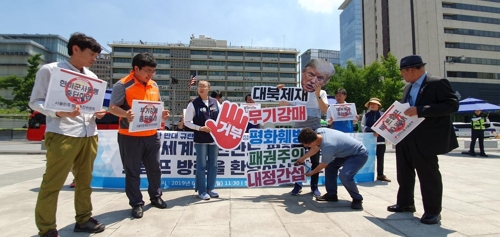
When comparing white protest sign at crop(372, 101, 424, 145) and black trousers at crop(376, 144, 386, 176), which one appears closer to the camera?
white protest sign at crop(372, 101, 424, 145)

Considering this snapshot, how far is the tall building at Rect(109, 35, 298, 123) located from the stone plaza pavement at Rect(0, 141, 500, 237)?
6232 cm

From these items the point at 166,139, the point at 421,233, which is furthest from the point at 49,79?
the point at 421,233

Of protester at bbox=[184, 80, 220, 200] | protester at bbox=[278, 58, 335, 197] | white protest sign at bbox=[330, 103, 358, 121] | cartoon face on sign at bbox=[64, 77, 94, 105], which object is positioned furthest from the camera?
white protest sign at bbox=[330, 103, 358, 121]

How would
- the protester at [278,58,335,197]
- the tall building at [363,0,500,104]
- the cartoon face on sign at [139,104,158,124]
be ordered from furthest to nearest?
the tall building at [363,0,500,104] < the protester at [278,58,335,197] < the cartoon face on sign at [139,104,158,124]

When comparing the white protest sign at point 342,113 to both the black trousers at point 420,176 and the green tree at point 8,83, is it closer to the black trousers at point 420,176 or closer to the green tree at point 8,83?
the black trousers at point 420,176

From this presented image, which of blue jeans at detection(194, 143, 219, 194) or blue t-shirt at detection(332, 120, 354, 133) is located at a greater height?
blue t-shirt at detection(332, 120, 354, 133)

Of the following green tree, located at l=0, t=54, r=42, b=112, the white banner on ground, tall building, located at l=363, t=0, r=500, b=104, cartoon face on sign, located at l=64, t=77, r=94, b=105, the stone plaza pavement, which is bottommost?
the stone plaza pavement

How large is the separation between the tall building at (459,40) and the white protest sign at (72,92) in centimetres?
5404

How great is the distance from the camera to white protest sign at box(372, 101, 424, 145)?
3133mm

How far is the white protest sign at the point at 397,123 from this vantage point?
10.3ft

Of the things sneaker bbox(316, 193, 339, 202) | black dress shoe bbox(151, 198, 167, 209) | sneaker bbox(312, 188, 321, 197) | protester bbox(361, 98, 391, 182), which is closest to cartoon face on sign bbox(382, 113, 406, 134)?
sneaker bbox(316, 193, 339, 202)

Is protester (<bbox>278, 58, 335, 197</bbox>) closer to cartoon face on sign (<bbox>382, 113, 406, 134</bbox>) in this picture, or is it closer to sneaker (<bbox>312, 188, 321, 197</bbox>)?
sneaker (<bbox>312, 188, 321, 197</bbox>)

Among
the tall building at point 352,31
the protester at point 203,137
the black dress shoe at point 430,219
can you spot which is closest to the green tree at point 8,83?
the protester at point 203,137

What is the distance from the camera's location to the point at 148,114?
3246 mm
